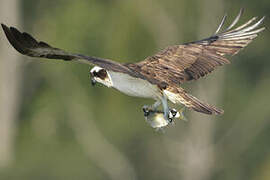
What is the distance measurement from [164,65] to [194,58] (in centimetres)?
48

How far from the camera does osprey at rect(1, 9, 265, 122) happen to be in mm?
9992

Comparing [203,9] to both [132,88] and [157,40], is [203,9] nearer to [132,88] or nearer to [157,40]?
[157,40]

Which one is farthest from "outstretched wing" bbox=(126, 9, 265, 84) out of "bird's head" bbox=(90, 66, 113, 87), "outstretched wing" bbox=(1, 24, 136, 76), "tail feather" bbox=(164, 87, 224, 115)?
"outstretched wing" bbox=(1, 24, 136, 76)

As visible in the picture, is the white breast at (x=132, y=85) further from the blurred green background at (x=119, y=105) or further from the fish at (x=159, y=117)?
the blurred green background at (x=119, y=105)

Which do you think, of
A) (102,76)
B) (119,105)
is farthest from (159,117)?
(119,105)

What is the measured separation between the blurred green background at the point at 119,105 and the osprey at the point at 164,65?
12.6m

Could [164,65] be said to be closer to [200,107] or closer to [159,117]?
[159,117]

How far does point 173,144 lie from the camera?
2744 centimetres

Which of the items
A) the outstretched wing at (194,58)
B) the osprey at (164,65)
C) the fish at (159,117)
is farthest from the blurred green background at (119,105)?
the fish at (159,117)

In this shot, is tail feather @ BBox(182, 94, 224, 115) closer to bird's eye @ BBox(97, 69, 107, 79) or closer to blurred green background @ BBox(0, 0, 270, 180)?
bird's eye @ BBox(97, 69, 107, 79)

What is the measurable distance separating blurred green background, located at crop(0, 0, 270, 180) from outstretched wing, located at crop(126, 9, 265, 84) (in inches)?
492

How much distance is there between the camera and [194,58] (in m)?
11.9

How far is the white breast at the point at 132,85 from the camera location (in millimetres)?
10969

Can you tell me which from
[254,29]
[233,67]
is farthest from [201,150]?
[254,29]
